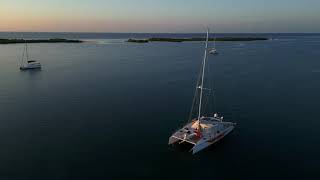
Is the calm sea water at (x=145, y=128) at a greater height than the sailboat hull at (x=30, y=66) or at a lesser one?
lesser

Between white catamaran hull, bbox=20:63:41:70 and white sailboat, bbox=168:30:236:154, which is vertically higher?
white catamaran hull, bbox=20:63:41:70

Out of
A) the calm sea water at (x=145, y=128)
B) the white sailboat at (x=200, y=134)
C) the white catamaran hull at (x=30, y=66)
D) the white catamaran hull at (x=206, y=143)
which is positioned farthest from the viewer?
the white catamaran hull at (x=30, y=66)

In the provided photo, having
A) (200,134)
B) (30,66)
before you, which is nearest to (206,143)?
(200,134)

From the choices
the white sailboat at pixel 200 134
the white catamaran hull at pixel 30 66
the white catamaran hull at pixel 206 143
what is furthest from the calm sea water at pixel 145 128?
the white catamaran hull at pixel 30 66

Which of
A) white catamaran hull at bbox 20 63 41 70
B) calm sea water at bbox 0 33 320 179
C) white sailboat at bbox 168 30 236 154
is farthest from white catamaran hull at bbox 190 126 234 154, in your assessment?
white catamaran hull at bbox 20 63 41 70

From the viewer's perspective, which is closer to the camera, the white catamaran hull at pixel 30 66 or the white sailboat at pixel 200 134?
the white sailboat at pixel 200 134

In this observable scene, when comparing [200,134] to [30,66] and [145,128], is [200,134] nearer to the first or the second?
[145,128]

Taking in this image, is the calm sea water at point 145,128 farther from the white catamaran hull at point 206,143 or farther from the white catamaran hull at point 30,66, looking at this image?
the white catamaran hull at point 30,66

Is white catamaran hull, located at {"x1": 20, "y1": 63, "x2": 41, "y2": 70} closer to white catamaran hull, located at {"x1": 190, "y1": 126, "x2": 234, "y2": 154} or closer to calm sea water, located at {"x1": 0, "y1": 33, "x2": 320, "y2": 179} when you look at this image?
calm sea water, located at {"x1": 0, "y1": 33, "x2": 320, "y2": 179}

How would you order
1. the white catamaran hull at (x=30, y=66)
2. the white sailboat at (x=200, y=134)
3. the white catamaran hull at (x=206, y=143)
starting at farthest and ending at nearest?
the white catamaran hull at (x=30, y=66), the white sailboat at (x=200, y=134), the white catamaran hull at (x=206, y=143)
